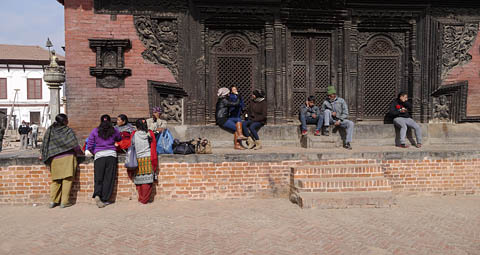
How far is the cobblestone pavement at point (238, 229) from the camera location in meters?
3.72

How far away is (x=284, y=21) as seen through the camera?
8.24 meters

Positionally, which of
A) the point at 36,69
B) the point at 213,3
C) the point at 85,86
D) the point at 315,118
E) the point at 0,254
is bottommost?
the point at 0,254

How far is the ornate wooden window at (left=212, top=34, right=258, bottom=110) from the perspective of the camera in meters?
8.30

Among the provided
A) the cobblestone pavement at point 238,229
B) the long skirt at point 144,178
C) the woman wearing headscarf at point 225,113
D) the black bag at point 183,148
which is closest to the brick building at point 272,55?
the woman wearing headscarf at point 225,113

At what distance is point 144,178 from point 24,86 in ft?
129

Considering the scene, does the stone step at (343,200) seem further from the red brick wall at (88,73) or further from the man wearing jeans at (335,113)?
the red brick wall at (88,73)

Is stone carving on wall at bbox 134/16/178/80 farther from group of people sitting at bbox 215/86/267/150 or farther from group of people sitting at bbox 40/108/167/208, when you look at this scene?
group of people sitting at bbox 40/108/167/208

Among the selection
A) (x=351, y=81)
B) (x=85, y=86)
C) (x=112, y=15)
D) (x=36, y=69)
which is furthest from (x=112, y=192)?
(x=36, y=69)

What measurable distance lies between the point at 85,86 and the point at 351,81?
7.18 metres

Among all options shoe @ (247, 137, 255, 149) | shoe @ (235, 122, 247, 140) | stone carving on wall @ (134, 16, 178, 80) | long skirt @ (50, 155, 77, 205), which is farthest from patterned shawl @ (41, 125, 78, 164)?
shoe @ (247, 137, 255, 149)

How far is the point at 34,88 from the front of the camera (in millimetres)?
36125

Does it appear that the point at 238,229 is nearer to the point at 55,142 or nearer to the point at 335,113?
the point at 55,142

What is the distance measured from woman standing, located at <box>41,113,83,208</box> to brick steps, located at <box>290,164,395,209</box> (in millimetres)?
4255

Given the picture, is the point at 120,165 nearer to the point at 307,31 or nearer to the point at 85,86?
the point at 85,86
